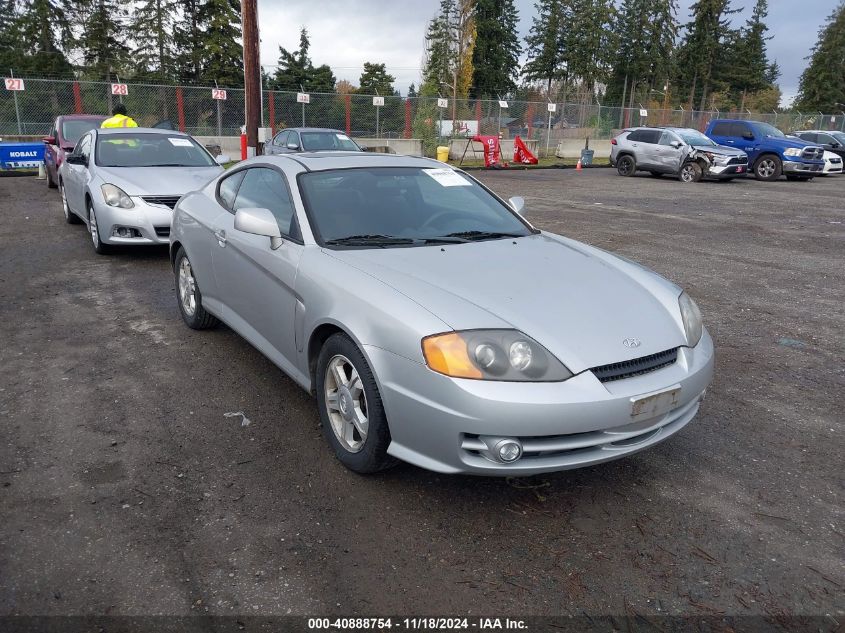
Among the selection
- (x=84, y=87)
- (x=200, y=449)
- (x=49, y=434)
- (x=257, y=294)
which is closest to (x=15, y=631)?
(x=200, y=449)

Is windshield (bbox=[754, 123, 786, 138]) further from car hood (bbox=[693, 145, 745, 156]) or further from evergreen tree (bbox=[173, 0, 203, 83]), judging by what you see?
evergreen tree (bbox=[173, 0, 203, 83])

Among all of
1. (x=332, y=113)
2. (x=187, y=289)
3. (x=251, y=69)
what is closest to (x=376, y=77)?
(x=332, y=113)

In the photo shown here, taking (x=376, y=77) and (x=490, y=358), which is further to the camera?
(x=376, y=77)

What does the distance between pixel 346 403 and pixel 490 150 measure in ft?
81.0

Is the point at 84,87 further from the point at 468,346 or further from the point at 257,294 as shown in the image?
the point at 468,346

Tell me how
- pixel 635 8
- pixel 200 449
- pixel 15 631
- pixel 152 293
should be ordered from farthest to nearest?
pixel 635 8
pixel 152 293
pixel 200 449
pixel 15 631

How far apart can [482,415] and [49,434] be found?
8.36ft

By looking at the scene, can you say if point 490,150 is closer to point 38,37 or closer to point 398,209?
point 398,209

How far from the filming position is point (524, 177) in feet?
76.0

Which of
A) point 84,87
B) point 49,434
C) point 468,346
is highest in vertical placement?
point 84,87

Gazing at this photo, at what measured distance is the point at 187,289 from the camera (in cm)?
551

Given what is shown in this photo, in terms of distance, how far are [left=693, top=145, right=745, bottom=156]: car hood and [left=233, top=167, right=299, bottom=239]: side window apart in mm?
19555

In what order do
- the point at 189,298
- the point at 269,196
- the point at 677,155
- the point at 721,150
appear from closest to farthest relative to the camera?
the point at 269,196, the point at 189,298, the point at 721,150, the point at 677,155

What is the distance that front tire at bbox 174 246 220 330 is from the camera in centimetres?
528
